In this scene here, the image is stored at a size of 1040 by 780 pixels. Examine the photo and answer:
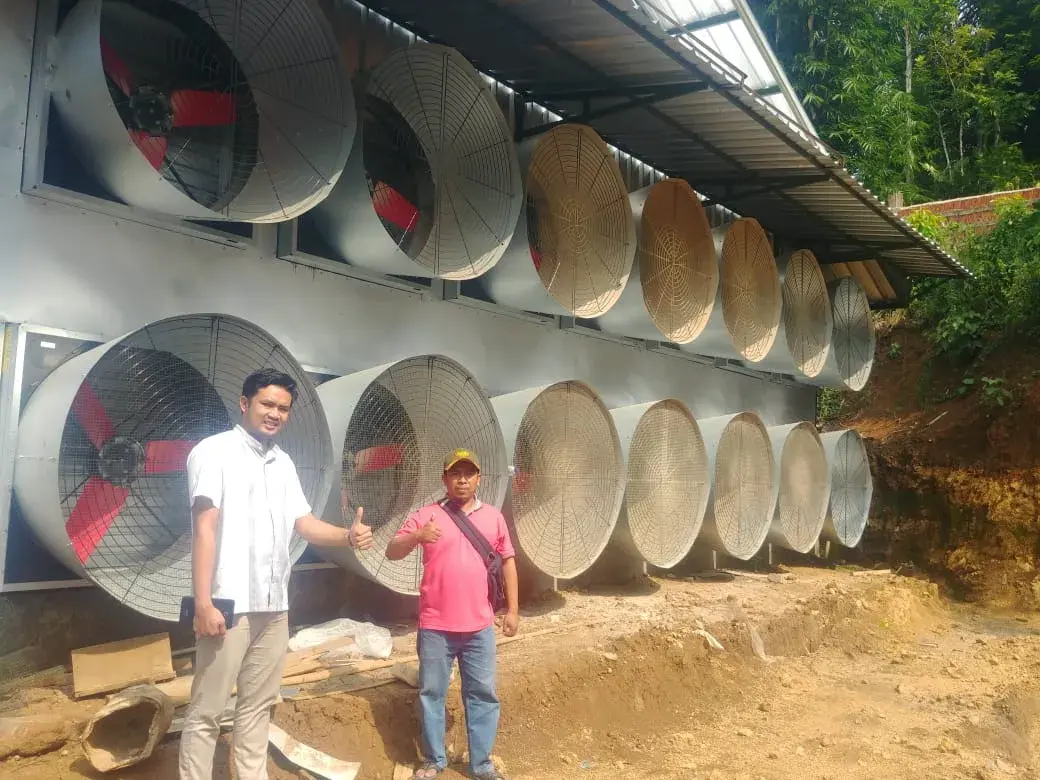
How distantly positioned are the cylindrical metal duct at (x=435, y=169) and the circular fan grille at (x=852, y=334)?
6.59m

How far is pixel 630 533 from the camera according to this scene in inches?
263

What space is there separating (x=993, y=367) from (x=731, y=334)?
5.19m

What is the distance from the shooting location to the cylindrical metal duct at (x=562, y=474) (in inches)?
228

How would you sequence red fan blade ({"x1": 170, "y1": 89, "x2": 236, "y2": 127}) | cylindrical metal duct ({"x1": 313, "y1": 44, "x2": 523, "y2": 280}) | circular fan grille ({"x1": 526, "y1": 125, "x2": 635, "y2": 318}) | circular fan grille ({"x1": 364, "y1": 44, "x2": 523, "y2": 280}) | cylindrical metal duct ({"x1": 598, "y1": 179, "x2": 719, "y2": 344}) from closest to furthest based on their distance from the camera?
1. red fan blade ({"x1": 170, "y1": 89, "x2": 236, "y2": 127})
2. cylindrical metal duct ({"x1": 313, "y1": 44, "x2": 523, "y2": 280})
3. circular fan grille ({"x1": 364, "y1": 44, "x2": 523, "y2": 280})
4. circular fan grille ({"x1": 526, "y1": 125, "x2": 635, "y2": 318})
5. cylindrical metal duct ({"x1": 598, "y1": 179, "x2": 719, "y2": 344})

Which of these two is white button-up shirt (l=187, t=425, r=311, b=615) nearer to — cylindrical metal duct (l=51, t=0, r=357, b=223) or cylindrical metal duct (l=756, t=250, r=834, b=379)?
cylindrical metal duct (l=51, t=0, r=357, b=223)

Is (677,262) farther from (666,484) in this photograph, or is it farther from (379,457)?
(379,457)

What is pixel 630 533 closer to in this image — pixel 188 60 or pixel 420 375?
pixel 420 375

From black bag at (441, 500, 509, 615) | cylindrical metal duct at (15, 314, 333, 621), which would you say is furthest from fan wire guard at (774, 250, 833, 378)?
cylindrical metal duct at (15, 314, 333, 621)

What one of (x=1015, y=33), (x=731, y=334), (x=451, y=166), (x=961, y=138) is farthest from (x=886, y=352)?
(x=1015, y=33)

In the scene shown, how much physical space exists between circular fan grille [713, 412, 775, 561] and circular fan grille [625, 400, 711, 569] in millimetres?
371

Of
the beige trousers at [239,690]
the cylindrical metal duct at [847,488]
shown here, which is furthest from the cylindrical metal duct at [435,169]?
the cylindrical metal duct at [847,488]

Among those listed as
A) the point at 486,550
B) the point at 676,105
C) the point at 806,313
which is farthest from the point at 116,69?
the point at 806,313

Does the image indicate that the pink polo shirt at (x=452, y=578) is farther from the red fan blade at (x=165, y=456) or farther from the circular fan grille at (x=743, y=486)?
the circular fan grille at (x=743, y=486)

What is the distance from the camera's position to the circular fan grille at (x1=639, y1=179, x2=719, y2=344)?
24.3ft
